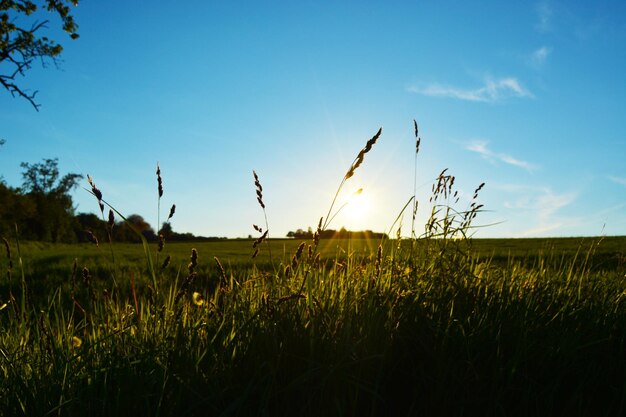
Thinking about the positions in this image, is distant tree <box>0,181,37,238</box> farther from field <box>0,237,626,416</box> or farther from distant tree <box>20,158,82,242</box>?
field <box>0,237,626,416</box>

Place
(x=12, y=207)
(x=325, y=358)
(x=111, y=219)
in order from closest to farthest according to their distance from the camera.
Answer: (x=111, y=219) → (x=325, y=358) → (x=12, y=207)

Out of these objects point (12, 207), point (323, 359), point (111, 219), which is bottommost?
point (323, 359)

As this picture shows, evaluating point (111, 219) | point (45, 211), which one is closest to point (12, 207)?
point (45, 211)

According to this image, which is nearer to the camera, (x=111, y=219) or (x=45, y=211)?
(x=111, y=219)

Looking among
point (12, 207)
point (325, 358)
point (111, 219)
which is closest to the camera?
point (111, 219)

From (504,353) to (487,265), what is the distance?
6.35 feet

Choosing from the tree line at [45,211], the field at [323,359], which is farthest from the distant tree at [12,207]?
the field at [323,359]

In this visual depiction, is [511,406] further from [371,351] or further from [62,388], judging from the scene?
[62,388]

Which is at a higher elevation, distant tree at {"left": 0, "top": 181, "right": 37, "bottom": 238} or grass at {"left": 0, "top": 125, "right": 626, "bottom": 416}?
distant tree at {"left": 0, "top": 181, "right": 37, "bottom": 238}

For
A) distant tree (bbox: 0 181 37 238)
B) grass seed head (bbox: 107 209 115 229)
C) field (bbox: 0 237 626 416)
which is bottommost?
field (bbox: 0 237 626 416)

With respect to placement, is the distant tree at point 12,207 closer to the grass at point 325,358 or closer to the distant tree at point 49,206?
the distant tree at point 49,206

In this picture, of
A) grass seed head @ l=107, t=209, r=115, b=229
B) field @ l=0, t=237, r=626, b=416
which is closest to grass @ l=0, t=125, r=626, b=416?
field @ l=0, t=237, r=626, b=416

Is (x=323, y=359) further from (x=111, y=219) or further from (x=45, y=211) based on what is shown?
(x=45, y=211)

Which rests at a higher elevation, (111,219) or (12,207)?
(12,207)
